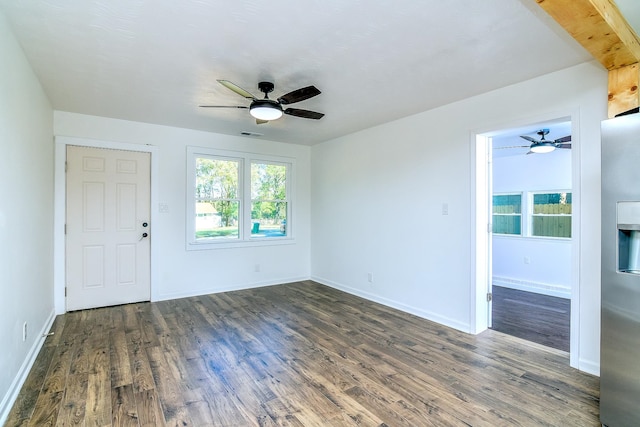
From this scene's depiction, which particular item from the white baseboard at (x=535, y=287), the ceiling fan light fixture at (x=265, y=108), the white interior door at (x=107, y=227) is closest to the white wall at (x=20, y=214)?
the white interior door at (x=107, y=227)

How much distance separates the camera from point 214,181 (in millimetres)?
5070

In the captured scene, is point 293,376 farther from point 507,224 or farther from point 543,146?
point 507,224

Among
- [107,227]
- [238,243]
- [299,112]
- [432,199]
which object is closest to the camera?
[299,112]

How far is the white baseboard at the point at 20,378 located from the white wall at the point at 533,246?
644 centimetres

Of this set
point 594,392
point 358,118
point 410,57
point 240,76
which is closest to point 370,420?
point 594,392

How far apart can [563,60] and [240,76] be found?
2.68 m

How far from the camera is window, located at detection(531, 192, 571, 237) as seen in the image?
516 cm

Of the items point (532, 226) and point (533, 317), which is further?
point (532, 226)

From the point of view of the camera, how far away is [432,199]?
377cm

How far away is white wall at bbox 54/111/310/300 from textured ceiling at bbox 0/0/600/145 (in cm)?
64

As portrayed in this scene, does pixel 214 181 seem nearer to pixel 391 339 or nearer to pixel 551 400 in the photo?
pixel 391 339

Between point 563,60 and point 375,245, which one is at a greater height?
point 563,60

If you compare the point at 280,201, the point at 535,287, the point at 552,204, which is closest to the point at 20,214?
the point at 280,201

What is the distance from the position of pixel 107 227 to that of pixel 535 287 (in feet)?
21.7
